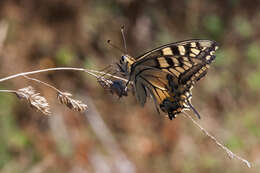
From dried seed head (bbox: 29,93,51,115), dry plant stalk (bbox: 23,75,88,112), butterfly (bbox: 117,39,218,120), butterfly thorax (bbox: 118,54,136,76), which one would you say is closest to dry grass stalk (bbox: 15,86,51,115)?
dried seed head (bbox: 29,93,51,115)

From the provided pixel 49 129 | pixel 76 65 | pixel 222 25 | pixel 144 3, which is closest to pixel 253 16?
pixel 222 25

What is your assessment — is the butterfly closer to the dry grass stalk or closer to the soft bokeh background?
the dry grass stalk

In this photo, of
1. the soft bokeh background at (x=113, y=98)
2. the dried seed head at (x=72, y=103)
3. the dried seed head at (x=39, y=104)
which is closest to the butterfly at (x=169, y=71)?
the dried seed head at (x=72, y=103)

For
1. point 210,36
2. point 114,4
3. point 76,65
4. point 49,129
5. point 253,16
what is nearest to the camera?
point 49,129

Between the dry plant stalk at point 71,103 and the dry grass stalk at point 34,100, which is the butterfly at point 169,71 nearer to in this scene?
the dry plant stalk at point 71,103

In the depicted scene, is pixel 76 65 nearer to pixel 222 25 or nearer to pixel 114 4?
pixel 114 4
